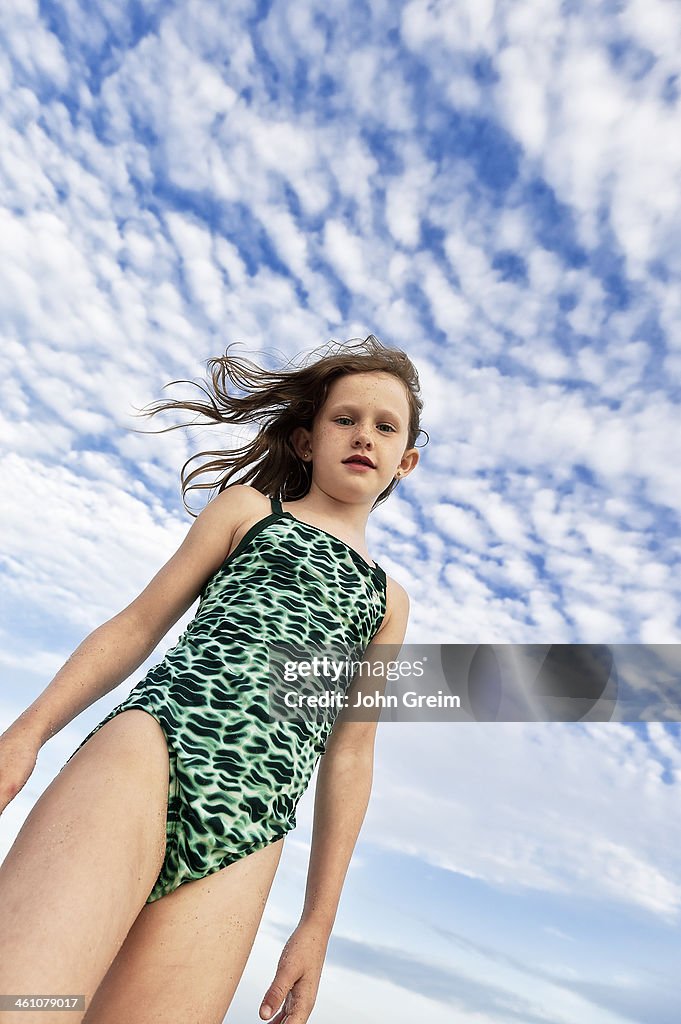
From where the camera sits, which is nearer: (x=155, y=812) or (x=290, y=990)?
(x=155, y=812)

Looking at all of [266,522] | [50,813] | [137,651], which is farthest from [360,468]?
[50,813]

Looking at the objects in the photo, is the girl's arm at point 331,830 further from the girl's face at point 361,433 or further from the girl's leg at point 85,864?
the girl's leg at point 85,864

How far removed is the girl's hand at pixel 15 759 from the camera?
1.91 metres

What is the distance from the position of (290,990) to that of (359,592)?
1.29 meters

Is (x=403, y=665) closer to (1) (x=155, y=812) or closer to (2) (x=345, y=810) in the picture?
(2) (x=345, y=810)

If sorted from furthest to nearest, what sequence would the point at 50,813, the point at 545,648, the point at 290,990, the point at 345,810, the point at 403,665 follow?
1. the point at 545,648
2. the point at 403,665
3. the point at 345,810
4. the point at 290,990
5. the point at 50,813

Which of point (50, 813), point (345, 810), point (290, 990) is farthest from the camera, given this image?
point (345, 810)

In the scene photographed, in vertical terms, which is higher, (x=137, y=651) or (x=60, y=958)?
(x=137, y=651)

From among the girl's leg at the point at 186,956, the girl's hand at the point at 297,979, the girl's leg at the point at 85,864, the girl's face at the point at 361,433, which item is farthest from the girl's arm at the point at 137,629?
the girl's hand at the point at 297,979

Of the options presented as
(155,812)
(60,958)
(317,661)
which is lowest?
(60,958)

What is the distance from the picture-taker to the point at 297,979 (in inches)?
96.0

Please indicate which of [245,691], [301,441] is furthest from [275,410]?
[245,691]

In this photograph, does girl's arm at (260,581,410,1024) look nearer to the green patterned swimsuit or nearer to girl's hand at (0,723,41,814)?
the green patterned swimsuit

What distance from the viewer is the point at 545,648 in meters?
3.96
